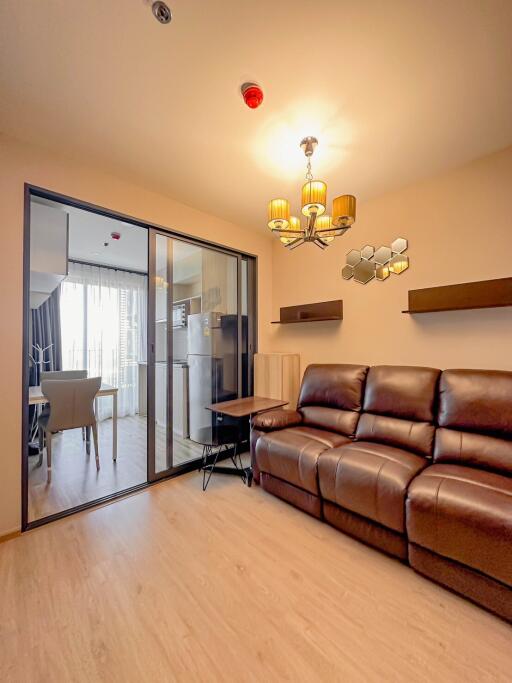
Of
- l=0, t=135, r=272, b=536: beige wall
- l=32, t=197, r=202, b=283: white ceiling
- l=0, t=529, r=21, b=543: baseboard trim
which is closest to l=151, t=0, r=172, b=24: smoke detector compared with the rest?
l=0, t=135, r=272, b=536: beige wall

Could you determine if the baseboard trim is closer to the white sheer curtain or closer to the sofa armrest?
the sofa armrest

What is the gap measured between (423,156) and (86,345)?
16.1 feet

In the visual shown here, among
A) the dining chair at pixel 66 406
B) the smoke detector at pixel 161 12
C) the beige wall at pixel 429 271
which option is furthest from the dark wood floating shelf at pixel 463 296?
the dining chair at pixel 66 406

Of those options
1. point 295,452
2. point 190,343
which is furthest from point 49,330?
point 295,452

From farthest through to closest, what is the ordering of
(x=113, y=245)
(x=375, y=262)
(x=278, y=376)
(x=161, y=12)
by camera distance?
1. (x=113, y=245)
2. (x=278, y=376)
3. (x=375, y=262)
4. (x=161, y=12)

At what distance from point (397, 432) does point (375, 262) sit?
1.62m

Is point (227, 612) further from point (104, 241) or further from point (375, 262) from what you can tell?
point (104, 241)

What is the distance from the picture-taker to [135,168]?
2285 mm

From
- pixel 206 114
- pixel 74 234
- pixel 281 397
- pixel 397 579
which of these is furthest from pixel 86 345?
pixel 397 579

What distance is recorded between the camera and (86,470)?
2877 mm

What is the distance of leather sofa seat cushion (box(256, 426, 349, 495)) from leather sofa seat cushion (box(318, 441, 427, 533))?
90 mm

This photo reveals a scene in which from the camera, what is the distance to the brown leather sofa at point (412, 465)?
53.0 inches

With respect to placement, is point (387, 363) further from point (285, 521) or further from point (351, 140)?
point (351, 140)

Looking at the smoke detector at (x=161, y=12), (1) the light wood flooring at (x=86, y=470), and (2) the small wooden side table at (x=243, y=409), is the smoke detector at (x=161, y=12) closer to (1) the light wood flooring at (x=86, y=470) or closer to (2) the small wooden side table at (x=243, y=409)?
(2) the small wooden side table at (x=243, y=409)
